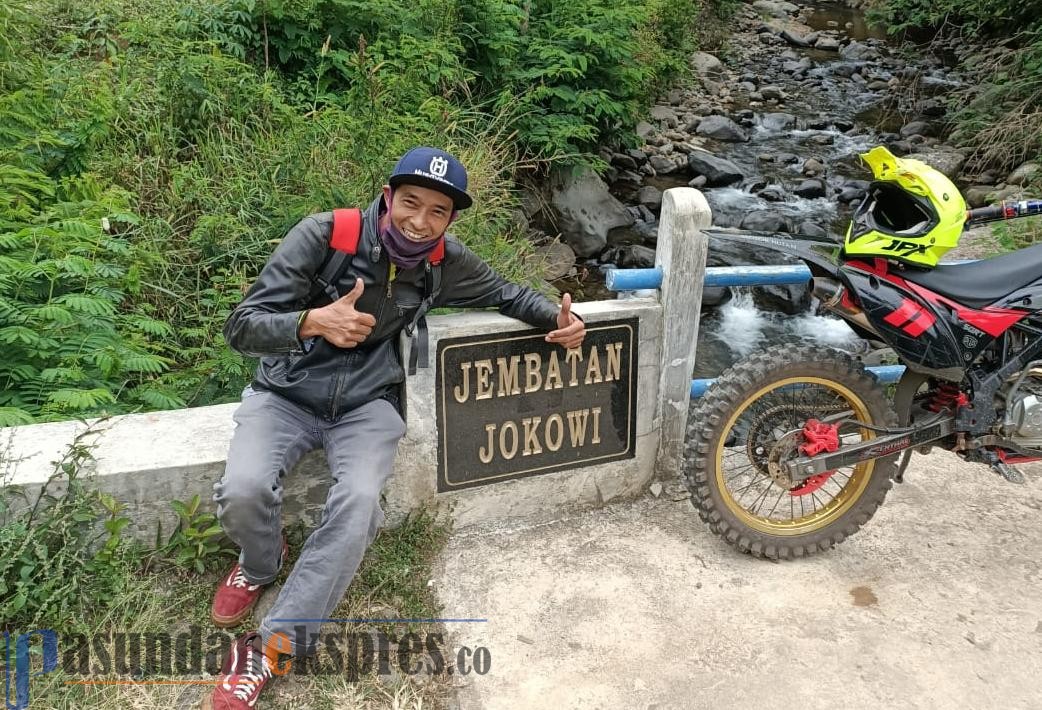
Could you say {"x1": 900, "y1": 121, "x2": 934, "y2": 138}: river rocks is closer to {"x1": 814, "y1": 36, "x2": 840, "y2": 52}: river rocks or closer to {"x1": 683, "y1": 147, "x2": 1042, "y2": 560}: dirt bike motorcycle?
{"x1": 814, "y1": 36, "x2": 840, "y2": 52}: river rocks

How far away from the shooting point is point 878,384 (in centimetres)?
299

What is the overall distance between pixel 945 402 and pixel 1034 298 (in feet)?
1.64

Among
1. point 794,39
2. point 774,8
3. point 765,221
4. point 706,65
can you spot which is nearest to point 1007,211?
point 765,221

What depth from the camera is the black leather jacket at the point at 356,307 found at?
2529mm

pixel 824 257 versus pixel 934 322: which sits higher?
pixel 824 257

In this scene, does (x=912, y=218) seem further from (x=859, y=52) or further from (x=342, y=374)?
(x=859, y=52)

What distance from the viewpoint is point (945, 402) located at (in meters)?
3.09

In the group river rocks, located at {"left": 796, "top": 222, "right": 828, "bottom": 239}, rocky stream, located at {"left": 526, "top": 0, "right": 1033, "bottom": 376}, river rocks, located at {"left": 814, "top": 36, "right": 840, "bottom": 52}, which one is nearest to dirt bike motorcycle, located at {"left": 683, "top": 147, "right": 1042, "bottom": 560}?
rocky stream, located at {"left": 526, "top": 0, "right": 1033, "bottom": 376}

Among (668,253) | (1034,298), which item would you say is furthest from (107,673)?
(1034,298)

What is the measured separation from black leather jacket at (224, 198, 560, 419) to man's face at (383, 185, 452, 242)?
3.6 inches

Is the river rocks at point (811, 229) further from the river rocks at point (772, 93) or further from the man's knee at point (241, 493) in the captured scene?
the man's knee at point (241, 493)

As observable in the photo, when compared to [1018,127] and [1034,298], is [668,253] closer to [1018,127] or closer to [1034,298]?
[1034,298]

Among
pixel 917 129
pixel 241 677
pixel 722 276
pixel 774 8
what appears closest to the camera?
pixel 241 677

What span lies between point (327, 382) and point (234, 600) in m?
0.78
